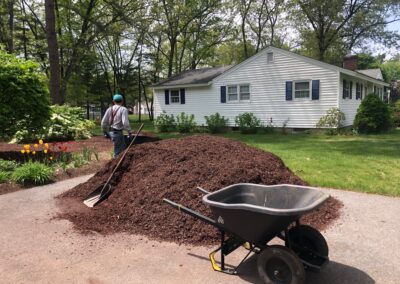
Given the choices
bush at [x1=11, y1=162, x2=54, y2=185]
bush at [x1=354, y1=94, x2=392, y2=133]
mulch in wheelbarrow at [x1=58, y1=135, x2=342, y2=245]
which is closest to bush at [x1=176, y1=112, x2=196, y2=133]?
bush at [x1=354, y1=94, x2=392, y2=133]

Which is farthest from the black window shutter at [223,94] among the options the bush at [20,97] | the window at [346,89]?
the bush at [20,97]

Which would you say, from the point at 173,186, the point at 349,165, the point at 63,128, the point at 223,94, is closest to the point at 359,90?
the point at 223,94

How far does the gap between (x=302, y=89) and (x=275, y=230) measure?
1517cm

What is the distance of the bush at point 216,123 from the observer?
62.3ft

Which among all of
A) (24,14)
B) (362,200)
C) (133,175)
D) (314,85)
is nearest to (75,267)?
(133,175)

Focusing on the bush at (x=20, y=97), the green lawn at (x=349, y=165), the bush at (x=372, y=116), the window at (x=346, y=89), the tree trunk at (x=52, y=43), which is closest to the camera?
the green lawn at (x=349, y=165)

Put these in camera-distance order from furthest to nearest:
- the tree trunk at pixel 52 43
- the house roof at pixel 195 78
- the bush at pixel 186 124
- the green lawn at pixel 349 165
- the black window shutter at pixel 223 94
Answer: the house roof at pixel 195 78
the bush at pixel 186 124
the black window shutter at pixel 223 94
the tree trunk at pixel 52 43
the green lawn at pixel 349 165

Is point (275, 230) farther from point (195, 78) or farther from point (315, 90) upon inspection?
point (195, 78)

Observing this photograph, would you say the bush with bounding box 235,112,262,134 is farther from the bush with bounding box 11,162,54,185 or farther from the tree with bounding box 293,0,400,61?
the tree with bounding box 293,0,400,61

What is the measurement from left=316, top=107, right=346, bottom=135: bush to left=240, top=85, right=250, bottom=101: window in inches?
170

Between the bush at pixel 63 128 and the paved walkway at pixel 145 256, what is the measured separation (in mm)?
9351

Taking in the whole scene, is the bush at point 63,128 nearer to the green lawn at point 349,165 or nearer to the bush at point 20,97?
the bush at point 20,97

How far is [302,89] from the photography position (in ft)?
55.8

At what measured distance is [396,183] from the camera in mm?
6410
